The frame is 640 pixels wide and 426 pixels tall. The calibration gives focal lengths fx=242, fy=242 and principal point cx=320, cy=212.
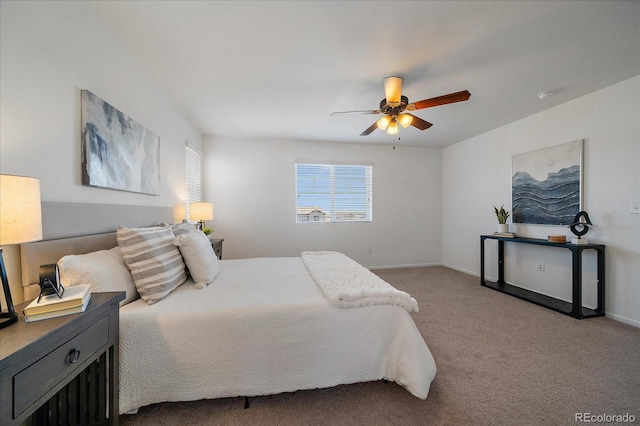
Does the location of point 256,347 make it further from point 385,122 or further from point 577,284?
point 577,284

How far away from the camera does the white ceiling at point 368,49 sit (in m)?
1.64

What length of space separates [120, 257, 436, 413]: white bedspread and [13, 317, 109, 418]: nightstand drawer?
0.85 ft

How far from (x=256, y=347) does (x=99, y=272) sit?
0.96m

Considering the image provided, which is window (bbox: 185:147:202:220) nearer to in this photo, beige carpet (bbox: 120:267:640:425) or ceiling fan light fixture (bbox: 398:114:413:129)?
beige carpet (bbox: 120:267:640:425)

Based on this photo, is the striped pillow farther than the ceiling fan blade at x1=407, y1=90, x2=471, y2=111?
No

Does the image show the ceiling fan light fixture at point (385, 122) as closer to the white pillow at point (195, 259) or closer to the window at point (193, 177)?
the white pillow at point (195, 259)

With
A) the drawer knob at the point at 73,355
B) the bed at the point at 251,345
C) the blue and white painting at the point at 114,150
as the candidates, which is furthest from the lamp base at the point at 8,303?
the blue and white painting at the point at 114,150

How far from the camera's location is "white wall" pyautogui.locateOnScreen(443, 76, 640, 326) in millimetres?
2516

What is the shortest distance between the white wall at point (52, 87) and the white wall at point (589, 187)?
4.82 m

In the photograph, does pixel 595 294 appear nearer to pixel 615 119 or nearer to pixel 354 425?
pixel 615 119

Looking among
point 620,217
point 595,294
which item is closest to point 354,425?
point 595,294

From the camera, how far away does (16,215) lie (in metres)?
0.86

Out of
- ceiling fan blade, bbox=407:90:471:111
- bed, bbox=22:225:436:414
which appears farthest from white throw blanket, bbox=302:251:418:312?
ceiling fan blade, bbox=407:90:471:111

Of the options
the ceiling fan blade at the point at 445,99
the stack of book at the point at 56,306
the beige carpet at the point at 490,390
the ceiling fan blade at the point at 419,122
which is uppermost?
the ceiling fan blade at the point at 445,99
